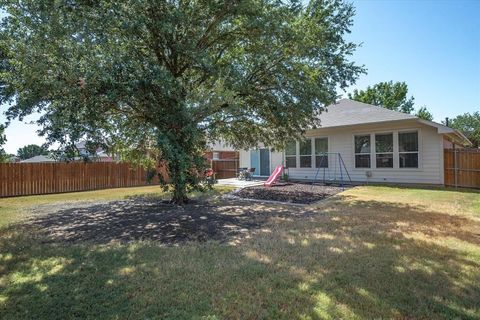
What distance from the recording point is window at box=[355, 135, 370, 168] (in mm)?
14984

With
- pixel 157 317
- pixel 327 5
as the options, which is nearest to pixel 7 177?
pixel 157 317

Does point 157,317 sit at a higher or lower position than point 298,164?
lower

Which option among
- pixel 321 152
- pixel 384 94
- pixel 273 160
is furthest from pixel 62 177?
pixel 384 94

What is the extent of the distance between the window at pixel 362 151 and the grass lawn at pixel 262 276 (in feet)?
30.4

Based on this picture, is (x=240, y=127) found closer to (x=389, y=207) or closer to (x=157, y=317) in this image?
(x=389, y=207)

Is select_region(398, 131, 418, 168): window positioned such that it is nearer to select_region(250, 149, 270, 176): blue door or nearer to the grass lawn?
select_region(250, 149, 270, 176): blue door

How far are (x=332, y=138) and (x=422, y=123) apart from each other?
174 inches

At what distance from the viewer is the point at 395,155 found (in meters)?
14.0

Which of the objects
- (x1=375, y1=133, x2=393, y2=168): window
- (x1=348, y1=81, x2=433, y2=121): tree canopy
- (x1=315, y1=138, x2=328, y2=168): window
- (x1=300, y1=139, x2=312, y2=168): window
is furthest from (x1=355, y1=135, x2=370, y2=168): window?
(x1=348, y1=81, x2=433, y2=121): tree canopy

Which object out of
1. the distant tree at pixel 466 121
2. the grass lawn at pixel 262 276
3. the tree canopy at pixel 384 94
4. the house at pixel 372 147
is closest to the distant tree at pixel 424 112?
the tree canopy at pixel 384 94

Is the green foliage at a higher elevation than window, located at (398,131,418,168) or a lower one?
higher

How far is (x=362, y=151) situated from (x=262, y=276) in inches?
524

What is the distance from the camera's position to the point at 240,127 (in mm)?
10398

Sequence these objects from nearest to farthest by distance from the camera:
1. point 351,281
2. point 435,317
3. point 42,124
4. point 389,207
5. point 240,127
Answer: point 435,317 < point 351,281 < point 42,124 < point 389,207 < point 240,127
